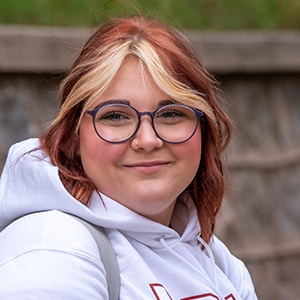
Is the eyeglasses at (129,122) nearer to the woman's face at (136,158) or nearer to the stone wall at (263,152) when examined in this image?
the woman's face at (136,158)

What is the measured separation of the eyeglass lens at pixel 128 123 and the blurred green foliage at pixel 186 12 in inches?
89.6

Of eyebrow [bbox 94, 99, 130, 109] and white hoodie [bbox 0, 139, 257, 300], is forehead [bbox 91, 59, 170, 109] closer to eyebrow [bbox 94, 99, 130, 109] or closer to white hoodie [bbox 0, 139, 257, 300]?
eyebrow [bbox 94, 99, 130, 109]

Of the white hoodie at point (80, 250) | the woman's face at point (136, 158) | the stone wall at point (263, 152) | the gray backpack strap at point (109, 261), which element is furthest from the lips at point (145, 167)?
the stone wall at point (263, 152)

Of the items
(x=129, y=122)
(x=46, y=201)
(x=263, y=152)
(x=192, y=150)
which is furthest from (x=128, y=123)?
(x=263, y=152)

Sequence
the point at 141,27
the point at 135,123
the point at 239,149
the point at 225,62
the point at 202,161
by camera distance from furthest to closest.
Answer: the point at 239,149 → the point at 225,62 → the point at 202,161 → the point at 141,27 → the point at 135,123

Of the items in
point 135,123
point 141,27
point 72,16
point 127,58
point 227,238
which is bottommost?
point 227,238

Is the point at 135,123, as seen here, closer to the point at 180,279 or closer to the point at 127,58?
the point at 127,58

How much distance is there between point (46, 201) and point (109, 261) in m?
0.26

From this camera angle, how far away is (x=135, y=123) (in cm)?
129

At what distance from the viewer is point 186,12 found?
416 cm

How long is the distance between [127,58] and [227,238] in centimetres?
267

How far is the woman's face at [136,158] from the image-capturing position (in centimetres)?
128

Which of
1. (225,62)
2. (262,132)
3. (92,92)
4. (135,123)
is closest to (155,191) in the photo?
(135,123)

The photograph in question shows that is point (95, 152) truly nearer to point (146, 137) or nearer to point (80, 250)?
point (146, 137)
